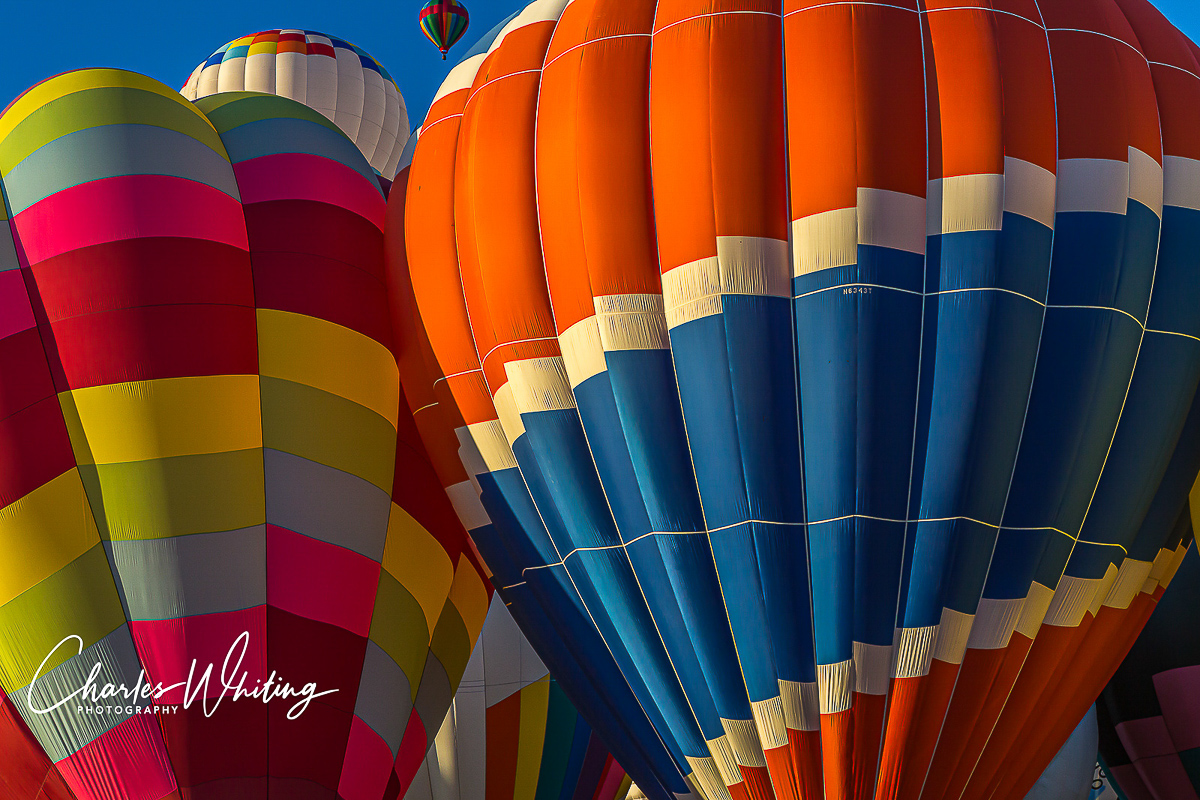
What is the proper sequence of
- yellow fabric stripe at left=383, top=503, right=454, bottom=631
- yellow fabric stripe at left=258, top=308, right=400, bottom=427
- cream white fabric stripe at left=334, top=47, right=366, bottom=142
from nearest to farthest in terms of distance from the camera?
1. yellow fabric stripe at left=258, top=308, right=400, bottom=427
2. yellow fabric stripe at left=383, top=503, right=454, bottom=631
3. cream white fabric stripe at left=334, top=47, right=366, bottom=142

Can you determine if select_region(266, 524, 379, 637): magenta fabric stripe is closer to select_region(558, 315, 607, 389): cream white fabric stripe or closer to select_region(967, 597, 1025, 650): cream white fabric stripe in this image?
select_region(558, 315, 607, 389): cream white fabric stripe

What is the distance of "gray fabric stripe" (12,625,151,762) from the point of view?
344 centimetres

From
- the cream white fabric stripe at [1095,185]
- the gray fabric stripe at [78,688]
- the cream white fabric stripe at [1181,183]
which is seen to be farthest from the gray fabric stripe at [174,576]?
the cream white fabric stripe at [1181,183]

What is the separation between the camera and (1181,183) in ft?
11.5

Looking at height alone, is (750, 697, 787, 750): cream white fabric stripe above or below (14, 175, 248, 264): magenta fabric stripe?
below

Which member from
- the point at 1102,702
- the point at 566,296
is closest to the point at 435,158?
the point at 566,296

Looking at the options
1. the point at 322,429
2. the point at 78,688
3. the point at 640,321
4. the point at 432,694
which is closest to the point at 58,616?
the point at 78,688

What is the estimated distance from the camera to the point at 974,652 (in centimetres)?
344

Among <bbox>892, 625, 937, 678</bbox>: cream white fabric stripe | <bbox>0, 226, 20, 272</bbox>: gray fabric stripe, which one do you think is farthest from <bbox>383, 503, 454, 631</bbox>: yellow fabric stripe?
<bbox>892, 625, 937, 678</bbox>: cream white fabric stripe

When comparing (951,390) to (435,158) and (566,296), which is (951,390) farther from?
(435,158)

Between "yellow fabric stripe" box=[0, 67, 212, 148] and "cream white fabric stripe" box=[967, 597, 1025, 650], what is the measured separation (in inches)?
120

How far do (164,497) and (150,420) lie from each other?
0.77 ft

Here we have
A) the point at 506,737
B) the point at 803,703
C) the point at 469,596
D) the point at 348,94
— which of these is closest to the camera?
the point at 803,703

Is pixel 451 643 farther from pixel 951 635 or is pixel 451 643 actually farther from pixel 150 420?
pixel 951 635
